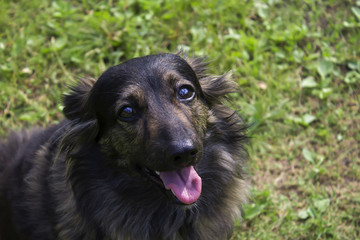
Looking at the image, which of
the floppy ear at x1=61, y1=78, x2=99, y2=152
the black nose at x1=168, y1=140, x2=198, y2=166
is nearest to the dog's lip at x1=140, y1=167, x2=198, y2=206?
the black nose at x1=168, y1=140, x2=198, y2=166

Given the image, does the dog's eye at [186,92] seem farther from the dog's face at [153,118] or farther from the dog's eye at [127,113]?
the dog's eye at [127,113]

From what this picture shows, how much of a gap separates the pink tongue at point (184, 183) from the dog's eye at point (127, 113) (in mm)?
450

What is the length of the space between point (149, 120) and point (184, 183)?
49 centimetres

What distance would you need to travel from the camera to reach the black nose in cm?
254

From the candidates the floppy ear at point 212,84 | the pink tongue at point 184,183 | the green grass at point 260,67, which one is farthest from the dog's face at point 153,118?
the green grass at point 260,67

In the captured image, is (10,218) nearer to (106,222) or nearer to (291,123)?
(106,222)

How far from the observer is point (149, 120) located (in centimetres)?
279

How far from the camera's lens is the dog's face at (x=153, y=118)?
2.66m

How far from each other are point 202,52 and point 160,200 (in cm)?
244

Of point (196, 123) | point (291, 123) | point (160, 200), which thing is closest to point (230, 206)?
point (160, 200)

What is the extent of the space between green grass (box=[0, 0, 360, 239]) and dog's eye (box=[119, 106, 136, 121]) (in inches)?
67.9

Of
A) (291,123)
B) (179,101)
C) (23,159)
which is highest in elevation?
(179,101)

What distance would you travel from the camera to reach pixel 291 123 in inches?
180

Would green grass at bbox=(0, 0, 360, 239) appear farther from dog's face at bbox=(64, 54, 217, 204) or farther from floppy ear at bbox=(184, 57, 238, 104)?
dog's face at bbox=(64, 54, 217, 204)
